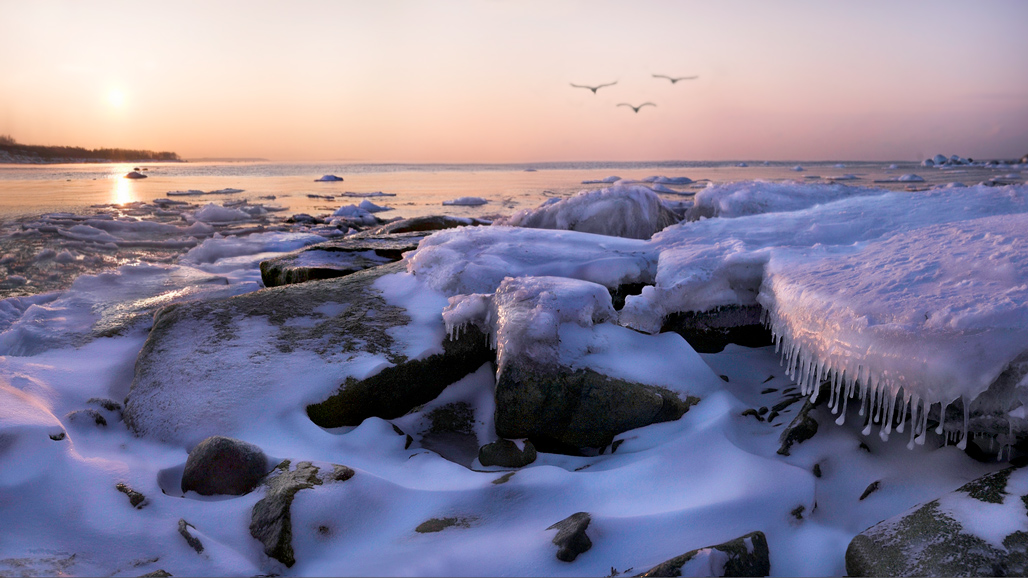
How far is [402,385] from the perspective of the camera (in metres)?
2.97

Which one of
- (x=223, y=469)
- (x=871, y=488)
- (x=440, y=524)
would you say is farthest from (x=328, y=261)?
(x=871, y=488)

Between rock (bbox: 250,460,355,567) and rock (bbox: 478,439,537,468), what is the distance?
63 centimetres

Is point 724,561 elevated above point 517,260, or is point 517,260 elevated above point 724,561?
point 517,260

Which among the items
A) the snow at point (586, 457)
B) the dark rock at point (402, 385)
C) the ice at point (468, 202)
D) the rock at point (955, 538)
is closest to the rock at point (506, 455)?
the snow at point (586, 457)

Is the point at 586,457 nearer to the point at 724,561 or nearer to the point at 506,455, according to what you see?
the point at 506,455

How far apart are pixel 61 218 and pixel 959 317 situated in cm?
1427

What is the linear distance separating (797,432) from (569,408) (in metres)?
1.04

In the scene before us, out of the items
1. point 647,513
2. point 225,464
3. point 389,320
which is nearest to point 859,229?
point 647,513

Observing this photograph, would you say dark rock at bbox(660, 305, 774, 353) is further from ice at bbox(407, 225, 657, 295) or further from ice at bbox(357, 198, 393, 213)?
ice at bbox(357, 198, 393, 213)

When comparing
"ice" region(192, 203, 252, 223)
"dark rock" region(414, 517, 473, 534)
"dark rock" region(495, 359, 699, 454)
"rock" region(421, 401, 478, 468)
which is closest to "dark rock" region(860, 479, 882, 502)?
"dark rock" region(495, 359, 699, 454)

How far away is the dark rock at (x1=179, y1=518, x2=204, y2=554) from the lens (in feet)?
6.14

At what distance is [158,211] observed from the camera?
14.1m

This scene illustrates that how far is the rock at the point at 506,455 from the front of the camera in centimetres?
254

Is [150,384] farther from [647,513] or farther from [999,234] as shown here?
[999,234]
